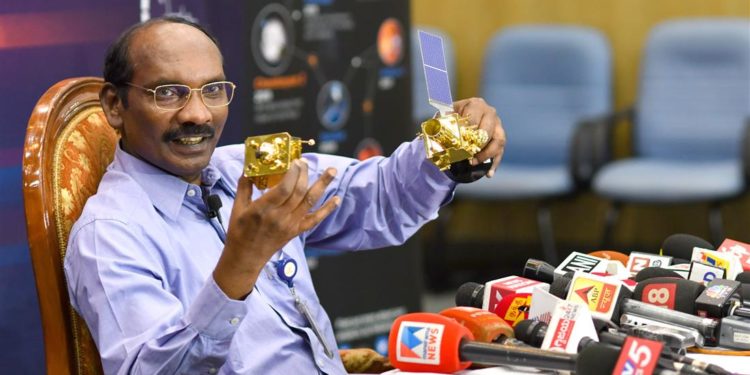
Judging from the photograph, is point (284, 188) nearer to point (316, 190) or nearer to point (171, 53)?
point (316, 190)

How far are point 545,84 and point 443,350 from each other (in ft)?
16.5

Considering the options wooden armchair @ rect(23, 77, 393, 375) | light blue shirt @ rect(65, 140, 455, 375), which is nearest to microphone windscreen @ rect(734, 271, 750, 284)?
light blue shirt @ rect(65, 140, 455, 375)

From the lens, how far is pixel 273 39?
15.2 feet

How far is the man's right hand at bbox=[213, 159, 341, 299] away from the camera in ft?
6.52

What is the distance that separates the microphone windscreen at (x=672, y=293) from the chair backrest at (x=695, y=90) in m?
4.23

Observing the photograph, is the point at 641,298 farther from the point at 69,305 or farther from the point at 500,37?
the point at 500,37

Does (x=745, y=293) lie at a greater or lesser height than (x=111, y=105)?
lesser

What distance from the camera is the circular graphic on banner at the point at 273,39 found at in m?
4.54

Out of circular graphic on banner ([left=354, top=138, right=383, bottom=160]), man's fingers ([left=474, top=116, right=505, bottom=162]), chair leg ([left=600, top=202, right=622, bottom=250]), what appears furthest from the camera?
chair leg ([left=600, top=202, right=622, bottom=250])

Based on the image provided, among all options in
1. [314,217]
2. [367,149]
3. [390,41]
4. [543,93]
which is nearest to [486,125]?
[314,217]

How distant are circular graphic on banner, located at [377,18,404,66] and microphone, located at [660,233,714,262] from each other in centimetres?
246

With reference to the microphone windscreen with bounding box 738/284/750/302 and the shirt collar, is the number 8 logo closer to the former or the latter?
the microphone windscreen with bounding box 738/284/750/302

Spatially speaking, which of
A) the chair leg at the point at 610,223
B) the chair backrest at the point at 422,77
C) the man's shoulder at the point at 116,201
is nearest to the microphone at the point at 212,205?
the man's shoulder at the point at 116,201

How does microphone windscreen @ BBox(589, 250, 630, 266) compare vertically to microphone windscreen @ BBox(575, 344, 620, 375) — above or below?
below
